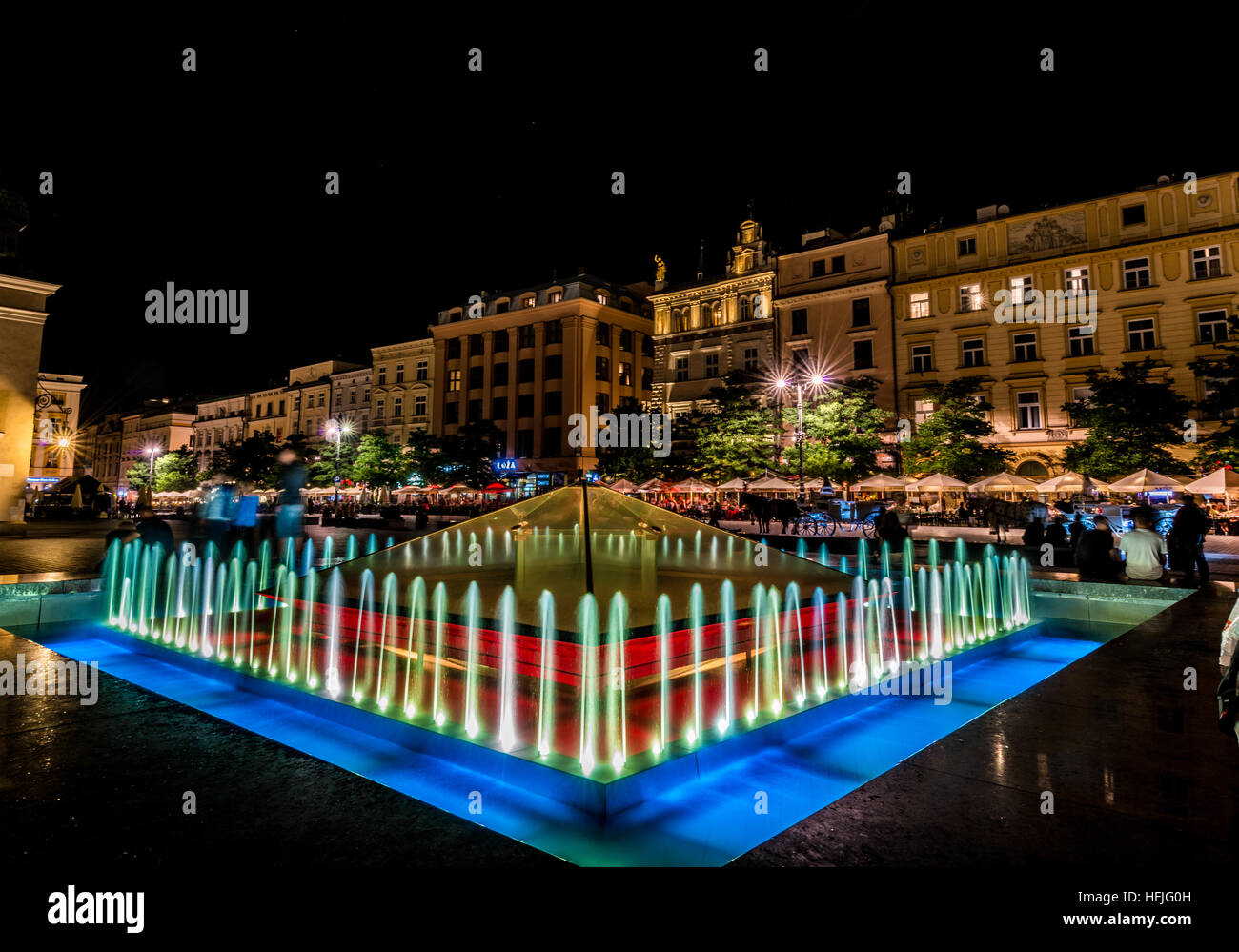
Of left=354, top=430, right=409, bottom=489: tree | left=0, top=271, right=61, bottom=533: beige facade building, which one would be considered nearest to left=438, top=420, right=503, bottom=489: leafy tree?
left=354, top=430, right=409, bottom=489: tree

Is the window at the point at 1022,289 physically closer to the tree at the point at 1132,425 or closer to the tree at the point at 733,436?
the tree at the point at 1132,425

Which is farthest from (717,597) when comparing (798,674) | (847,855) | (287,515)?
(287,515)

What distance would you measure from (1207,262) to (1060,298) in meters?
5.14

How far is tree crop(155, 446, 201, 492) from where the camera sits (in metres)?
69.4

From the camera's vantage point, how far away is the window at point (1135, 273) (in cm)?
2791

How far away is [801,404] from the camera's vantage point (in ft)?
91.5

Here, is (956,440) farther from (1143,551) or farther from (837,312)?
(1143,551)

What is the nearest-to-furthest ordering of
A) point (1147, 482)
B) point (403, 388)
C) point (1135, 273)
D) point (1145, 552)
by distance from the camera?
point (1145, 552), point (1147, 482), point (1135, 273), point (403, 388)

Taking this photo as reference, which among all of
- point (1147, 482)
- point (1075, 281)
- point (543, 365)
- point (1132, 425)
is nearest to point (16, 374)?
point (543, 365)

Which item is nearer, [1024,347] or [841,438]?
[841,438]

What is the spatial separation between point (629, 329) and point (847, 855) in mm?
49593

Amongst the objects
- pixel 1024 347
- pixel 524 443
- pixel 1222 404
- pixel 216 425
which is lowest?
pixel 1222 404

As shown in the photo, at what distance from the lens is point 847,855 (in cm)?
213

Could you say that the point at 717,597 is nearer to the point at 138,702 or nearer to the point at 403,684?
the point at 403,684
